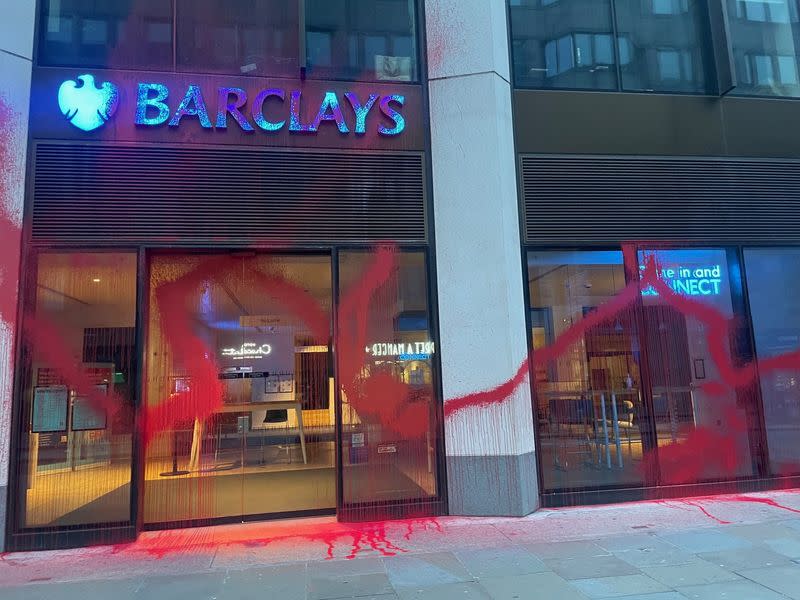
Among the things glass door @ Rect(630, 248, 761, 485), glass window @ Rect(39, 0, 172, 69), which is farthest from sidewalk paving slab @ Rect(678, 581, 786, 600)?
glass window @ Rect(39, 0, 172, 69)

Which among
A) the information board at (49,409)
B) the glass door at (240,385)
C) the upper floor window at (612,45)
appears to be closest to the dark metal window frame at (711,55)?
the upper floor window at (612,45)

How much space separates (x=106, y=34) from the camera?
6.99m

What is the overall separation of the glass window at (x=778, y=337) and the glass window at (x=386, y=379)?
4630 mm

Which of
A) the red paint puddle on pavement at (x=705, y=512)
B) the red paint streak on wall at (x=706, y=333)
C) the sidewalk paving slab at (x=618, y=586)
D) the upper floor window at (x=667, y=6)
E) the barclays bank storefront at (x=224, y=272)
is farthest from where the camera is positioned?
the upper floor window at (x=667, y=6)

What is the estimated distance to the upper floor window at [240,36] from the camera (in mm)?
6934

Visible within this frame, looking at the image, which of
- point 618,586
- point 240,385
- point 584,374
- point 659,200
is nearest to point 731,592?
point 618,586

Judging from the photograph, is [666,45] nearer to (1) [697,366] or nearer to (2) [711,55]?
(2) [711,55]

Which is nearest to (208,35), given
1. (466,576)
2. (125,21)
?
(125,21)

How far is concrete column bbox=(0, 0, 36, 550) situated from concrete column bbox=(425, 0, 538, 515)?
4.77 m

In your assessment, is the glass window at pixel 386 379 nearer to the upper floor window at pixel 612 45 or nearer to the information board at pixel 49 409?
the information board at pixel 49 409

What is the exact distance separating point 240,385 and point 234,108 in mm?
3416

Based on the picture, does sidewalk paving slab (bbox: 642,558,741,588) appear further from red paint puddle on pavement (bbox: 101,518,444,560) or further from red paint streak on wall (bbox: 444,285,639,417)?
red paint streak on wall (bbox: 444,285,639,417)

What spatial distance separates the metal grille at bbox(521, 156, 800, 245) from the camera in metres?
7.55

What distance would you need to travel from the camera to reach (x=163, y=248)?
670 centimetres
